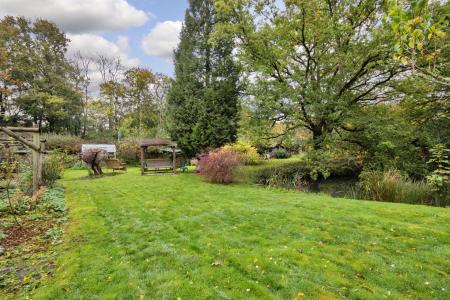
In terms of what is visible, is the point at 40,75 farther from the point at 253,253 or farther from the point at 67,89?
the point at 253,253

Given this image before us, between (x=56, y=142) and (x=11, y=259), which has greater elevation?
(x=56, y=142)

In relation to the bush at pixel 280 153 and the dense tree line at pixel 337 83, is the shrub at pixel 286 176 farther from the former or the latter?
the bush at pixel 280 153

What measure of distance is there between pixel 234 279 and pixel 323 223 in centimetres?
268

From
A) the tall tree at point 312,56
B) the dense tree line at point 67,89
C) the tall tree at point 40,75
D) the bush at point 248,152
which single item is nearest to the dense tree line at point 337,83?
the tall tree at point 312,56

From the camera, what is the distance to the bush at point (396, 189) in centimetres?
810

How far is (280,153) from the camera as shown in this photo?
22406mm

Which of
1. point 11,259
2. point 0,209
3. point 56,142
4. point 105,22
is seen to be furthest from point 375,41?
point 56,142

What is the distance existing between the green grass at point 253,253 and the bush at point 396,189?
2.53m

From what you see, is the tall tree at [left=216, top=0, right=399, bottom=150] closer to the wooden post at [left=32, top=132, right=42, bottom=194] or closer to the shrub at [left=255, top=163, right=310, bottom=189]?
the shrub at [left=255, top=163, right=310, bottom=189]

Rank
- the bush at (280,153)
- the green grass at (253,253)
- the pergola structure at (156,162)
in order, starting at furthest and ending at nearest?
→ the bush at (280,153), the pergola structure at (156,162), the green grass at (253,253)

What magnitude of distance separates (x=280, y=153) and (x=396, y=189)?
14162mm

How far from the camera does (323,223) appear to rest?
501cm

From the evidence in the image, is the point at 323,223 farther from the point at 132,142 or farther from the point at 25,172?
the point at 132,142

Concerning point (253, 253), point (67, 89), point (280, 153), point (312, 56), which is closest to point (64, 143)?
point (67, 89)
